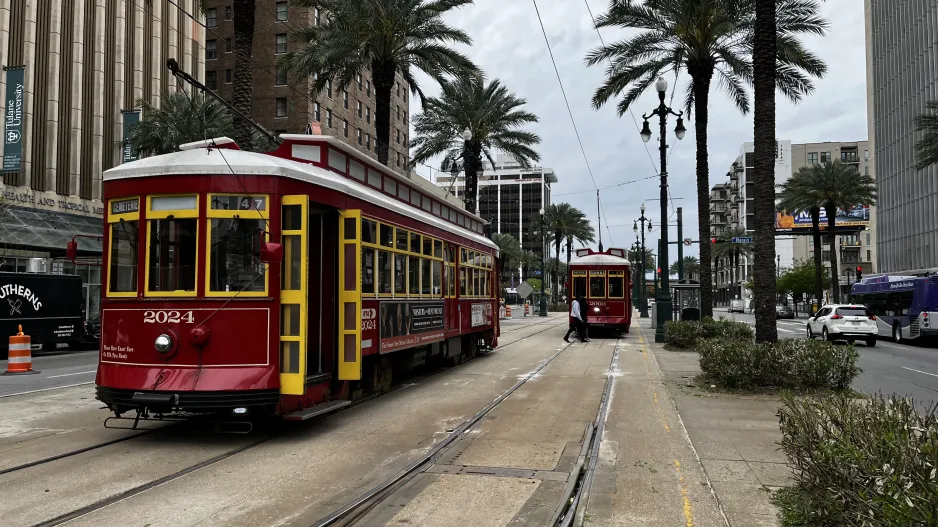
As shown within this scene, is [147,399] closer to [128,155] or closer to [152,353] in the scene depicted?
[152,353]

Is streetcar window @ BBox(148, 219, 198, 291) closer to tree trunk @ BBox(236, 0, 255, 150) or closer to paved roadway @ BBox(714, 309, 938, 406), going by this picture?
tree trunk @ BBox(236, 0, 255, 150)

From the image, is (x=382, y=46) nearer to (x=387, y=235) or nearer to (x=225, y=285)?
(x=387, y=235)

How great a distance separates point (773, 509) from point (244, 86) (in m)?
13.9

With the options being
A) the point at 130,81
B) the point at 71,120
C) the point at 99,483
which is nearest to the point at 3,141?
the point at 71,120

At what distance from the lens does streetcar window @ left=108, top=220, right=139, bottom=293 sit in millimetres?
7668

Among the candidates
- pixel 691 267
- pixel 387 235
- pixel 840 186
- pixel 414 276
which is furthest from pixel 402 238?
pixel 691 267

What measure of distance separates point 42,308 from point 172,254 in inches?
692

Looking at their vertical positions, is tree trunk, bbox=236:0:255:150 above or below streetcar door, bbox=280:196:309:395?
above

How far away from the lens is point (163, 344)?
23.9 ft

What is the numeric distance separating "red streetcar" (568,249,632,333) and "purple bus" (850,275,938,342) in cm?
1163

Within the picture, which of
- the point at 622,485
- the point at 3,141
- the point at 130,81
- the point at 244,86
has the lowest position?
the point at 622,485

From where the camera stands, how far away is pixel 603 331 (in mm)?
28547

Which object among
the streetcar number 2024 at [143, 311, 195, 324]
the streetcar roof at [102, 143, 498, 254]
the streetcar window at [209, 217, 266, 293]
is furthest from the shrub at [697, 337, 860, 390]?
the streetcar number 2024 at [143, 311, 195, 324]

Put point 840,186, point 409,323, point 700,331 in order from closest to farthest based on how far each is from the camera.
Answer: point 409,323 < point 700,331 < point 840,186
